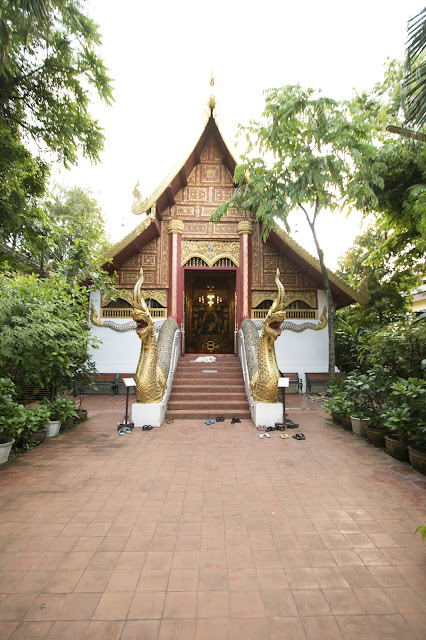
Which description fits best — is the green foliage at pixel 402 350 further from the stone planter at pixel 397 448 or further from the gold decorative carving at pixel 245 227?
the gold decorative carving at pixel 245 227

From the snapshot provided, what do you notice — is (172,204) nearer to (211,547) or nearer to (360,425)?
(360,425)

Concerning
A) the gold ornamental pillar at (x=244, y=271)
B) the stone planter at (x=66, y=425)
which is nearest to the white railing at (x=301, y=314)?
the gold ornamental pillar at (x=244, y=271)

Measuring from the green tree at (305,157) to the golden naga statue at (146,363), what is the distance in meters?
3.64

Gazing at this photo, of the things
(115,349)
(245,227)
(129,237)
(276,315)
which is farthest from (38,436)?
(245,227)

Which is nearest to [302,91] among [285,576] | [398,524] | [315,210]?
[315,210]

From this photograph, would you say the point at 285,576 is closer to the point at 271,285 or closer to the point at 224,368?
the point at 224,368

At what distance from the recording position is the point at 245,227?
30.6ft

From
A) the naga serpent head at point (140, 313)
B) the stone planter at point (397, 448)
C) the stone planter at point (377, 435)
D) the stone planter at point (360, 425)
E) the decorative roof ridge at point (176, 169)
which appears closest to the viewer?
the stone planter at point (397, 448)

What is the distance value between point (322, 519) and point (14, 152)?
6.14 m

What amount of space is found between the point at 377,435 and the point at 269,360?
6.58 feet

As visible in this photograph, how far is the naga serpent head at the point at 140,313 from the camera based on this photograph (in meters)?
5.61

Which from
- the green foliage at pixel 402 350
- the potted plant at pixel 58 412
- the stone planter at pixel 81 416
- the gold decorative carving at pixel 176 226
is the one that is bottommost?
the stone planter at pixel 81 416

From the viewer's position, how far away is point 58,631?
1.59m

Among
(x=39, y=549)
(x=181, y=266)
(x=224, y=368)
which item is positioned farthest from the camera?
(x=181, y=266)
